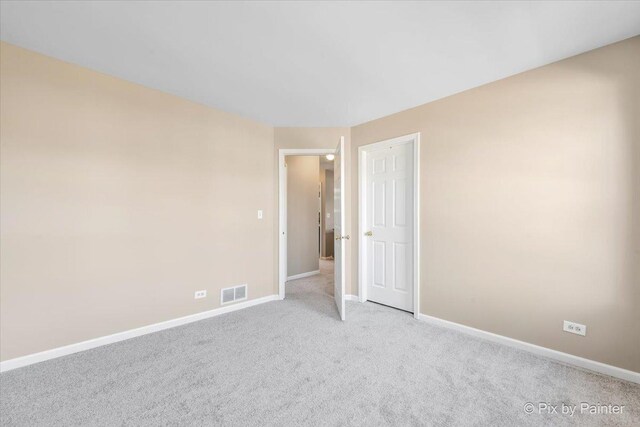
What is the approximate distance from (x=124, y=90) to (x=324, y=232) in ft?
17.2

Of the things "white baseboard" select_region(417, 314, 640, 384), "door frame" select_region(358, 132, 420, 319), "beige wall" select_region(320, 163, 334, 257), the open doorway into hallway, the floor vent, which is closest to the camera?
"white baseboard" select_region(417, 314, 640, 384)

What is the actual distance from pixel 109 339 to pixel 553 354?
12.6 ft

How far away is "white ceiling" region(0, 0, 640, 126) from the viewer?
5.21 feet

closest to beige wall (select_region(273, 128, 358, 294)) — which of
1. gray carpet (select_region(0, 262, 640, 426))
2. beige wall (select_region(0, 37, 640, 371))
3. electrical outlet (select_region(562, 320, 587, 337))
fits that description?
beige wall (select_region(0, 37, 640, 371))

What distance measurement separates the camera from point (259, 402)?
65.0 inches

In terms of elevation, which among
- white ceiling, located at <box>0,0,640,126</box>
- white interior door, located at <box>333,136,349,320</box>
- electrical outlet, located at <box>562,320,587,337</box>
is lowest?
electrical outlet, located at <box>562,320,587,337</box>

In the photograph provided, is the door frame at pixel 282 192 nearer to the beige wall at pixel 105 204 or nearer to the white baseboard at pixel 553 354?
the beige wall at pixel 105 204

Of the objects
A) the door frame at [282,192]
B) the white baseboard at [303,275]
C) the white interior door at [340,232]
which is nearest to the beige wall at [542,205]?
the white interior door at [340,232]

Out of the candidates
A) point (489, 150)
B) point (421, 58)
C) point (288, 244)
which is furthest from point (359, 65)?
point (288, 244)

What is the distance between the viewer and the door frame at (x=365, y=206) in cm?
295

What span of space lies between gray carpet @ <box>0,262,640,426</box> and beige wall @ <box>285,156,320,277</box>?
91.5 inches

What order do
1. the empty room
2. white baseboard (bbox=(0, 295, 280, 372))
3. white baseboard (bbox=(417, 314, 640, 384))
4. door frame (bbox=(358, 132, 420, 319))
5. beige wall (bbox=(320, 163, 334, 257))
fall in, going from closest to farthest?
the empty room → white baseboard (bbox=(417, 314, 640, 384)) → white baseboard (bbox=(0, 295, 280, 372)) → door frame (bbox=(358, 132, 420, 319)) → beige wall (bbox=(320, 163, 334, 257))

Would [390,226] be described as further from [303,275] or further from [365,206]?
[303,275]

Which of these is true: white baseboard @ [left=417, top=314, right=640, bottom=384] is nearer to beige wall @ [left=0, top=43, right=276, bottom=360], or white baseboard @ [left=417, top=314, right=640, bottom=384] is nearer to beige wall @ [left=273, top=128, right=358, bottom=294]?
beige wall @ [left=273, top=128, right=358, bottom=294]
